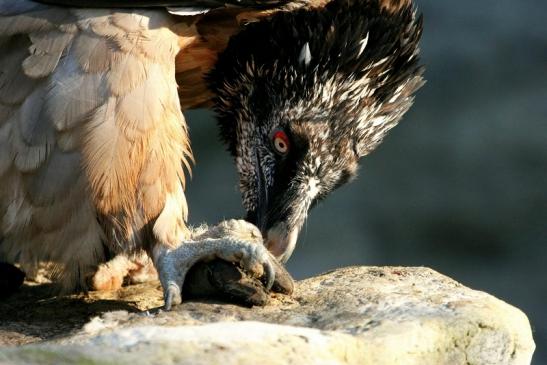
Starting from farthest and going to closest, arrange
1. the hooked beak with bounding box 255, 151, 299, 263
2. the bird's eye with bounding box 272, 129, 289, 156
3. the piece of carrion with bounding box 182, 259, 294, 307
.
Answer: the bird's eye with bounding box 272, 129, 289, 156
the hooked beak with bounding box 255, 151, 299, 263
the piece of carrion with bounding box 182, 259, 294, 307

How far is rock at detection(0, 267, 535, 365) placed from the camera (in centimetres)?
354

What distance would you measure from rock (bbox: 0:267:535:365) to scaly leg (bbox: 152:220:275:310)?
169 mm

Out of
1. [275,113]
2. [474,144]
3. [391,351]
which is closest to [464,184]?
[474,144]

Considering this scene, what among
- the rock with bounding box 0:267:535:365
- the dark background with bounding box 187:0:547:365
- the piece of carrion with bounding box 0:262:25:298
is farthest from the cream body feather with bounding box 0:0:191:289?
the dark background with bounding box 187:0:547:365

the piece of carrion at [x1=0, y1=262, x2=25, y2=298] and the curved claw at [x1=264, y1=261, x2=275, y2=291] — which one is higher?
the curved claw at [x1=264, y1=261, x2=275, y2=291]

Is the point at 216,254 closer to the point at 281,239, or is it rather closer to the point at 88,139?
the point at 281,239

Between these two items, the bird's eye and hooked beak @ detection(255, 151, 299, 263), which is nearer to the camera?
hooked beak @ detection(255, 151, 299, 263)

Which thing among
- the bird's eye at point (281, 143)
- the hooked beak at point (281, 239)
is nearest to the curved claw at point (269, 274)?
the hooked beak at point (281, 239)

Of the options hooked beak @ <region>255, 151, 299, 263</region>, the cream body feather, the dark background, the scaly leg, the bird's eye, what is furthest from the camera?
the dark background

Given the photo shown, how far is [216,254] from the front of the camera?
4.56m

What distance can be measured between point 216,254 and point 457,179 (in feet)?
16.5

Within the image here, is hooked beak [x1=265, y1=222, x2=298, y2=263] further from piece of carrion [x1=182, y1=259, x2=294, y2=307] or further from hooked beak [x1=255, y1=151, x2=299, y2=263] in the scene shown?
piece of carrion [x1=182, y1=259, x2=294, y2=307]

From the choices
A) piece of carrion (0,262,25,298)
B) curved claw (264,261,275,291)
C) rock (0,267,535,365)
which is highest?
curved claw (264,261,275,291)

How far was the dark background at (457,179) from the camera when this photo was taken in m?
9.15
